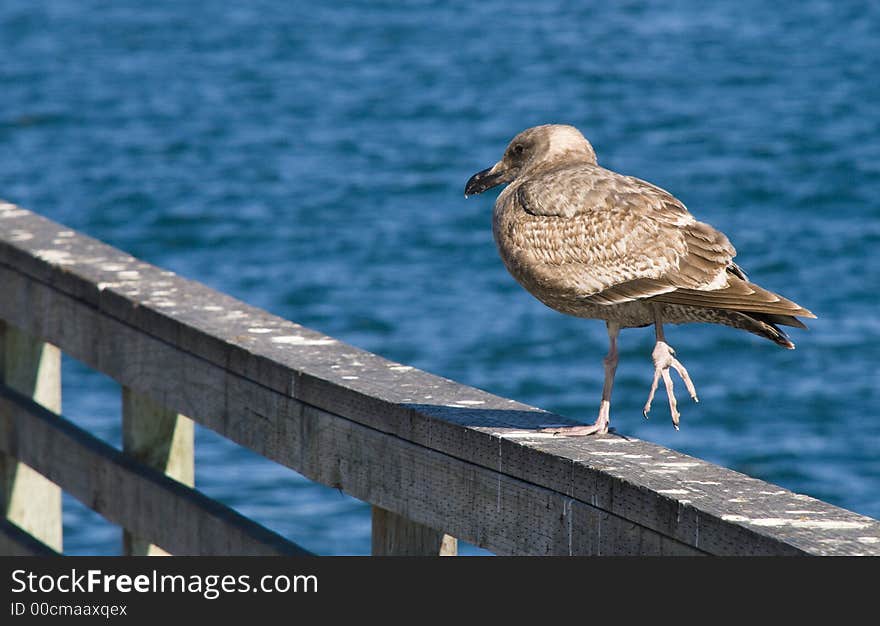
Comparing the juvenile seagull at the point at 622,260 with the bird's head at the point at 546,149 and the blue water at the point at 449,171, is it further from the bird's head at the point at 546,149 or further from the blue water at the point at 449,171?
the blue water at the point at 449,171

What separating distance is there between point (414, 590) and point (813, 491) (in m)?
6.41

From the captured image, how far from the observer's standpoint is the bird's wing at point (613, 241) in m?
3.69

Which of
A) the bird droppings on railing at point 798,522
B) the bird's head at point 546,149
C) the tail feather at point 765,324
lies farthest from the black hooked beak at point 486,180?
the bird droppings on railing at point 798,522

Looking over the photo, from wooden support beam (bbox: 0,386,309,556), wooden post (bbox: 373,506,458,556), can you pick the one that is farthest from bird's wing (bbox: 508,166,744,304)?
wooden support beam (bbox: 0,386,309,556)

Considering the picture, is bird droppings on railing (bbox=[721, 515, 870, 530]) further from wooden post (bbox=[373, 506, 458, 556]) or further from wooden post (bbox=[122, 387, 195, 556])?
wooden post (bbox=[122, 387, 195, 556])

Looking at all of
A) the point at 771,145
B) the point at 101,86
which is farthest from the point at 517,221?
the point at 101,86

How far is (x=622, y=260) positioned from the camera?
12.3 ft

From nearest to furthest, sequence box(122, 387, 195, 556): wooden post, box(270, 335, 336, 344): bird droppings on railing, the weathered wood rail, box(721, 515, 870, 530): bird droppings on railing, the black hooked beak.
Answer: box(721, 515, 870, 530): bird droppings on railing → the weathered wood rail → box(270, 335, 336, 344): bird droppings on railing → box(122, 387, 195, 556): wooden post → the black hooked beak

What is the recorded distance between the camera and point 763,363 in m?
11.0

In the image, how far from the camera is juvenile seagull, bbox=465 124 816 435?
3.64 metres

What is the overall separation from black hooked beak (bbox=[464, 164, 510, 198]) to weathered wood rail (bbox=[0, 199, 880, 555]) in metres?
0.69

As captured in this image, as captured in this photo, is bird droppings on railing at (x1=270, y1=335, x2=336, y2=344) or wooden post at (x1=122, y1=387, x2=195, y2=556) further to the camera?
wooden post at (x1=122, y1=387, x2=195, y2=556)

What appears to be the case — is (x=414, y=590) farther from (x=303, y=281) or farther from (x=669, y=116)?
(x=669, y=116)

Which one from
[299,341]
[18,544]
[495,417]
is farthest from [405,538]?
[18,544]
